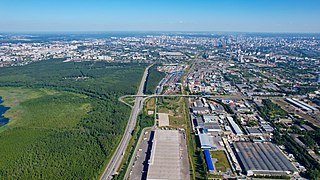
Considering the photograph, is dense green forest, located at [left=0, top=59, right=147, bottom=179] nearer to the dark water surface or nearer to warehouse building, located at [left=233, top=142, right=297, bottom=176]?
the dark water surface

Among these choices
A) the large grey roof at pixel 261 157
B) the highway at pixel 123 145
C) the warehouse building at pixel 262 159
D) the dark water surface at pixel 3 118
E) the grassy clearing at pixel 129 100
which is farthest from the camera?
the grassy clearing at pixel 129 100

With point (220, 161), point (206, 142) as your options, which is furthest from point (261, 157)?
point (206, 142)

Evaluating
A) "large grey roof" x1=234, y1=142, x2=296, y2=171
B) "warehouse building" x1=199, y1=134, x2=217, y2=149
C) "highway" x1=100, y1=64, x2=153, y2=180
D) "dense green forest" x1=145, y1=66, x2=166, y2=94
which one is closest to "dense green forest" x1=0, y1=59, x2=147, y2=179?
"highway" x1=100, y1=64, x2=153, y2=180

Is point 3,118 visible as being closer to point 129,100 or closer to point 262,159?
point 129,100

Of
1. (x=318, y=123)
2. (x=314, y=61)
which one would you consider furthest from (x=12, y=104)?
(x=314, y=61)

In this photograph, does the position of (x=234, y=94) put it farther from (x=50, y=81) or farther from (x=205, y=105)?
(x=50, y=81)

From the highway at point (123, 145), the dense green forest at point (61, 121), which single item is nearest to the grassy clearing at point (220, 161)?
the highway at point (123, 145)

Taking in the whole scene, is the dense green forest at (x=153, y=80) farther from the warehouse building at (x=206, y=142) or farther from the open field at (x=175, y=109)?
the warehouse building at (x=206, y=142)
